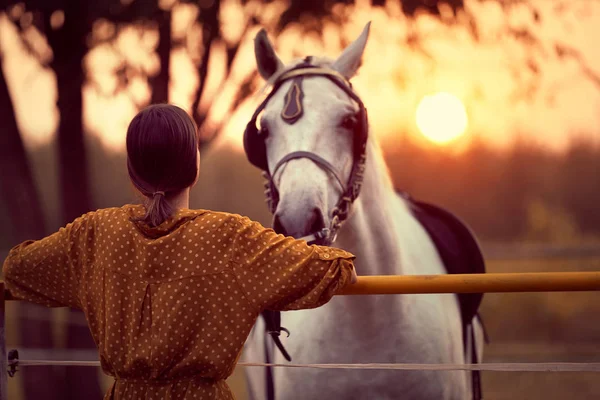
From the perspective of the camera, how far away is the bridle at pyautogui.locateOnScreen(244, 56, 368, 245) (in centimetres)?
260

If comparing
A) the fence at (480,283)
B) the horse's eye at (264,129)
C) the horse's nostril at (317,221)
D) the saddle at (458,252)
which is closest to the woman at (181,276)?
the fence at (480,283)

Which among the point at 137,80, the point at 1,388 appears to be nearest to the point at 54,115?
the point at 137,80

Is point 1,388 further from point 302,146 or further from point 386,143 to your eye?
point 386,143

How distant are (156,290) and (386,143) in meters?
13.6

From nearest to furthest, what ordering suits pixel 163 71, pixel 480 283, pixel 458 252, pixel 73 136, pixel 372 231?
pixel 480 283 < pixel 372 231 < pixel 458 252 < pixel 163 71 < pixel 73 136

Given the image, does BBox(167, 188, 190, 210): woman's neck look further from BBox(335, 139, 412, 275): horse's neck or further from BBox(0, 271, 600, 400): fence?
BBox(335, 139, 412, 275): horse's neck

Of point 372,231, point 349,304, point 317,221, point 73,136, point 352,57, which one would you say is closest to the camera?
point 317,221

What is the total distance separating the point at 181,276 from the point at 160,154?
0.26 meters

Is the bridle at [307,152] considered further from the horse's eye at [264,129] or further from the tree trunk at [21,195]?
the tree trunk at [21,195]

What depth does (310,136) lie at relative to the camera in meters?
2.63

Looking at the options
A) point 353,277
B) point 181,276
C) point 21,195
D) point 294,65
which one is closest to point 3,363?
point 181,276

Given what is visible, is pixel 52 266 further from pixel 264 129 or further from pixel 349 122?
pixel 349 122

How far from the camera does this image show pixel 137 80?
5543 mm

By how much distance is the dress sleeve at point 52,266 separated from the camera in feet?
5.24
